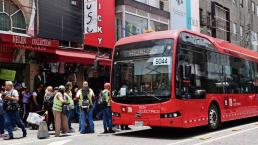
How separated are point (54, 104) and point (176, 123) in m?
3.95

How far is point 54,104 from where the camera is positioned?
1409 centimetres

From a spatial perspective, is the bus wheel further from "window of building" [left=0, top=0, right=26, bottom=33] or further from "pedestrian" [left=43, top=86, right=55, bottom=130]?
"window of building" [left=0, top=0, right=26, bottom=33]

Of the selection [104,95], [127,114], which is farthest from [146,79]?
[104,95]

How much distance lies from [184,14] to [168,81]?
2242 cm

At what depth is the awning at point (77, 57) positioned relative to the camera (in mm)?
20431

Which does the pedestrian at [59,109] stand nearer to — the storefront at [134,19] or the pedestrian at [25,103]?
the pedestrian at [25,103]

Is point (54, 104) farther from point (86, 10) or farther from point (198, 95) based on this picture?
point (86, 10)

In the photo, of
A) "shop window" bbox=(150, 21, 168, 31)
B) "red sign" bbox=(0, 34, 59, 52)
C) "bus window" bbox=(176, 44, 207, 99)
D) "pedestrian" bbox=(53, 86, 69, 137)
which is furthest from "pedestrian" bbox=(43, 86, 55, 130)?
"shop window" bbox=(150, 21, 168, 31)

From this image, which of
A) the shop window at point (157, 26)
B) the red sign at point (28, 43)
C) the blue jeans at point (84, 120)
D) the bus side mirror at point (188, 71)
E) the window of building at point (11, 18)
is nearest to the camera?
the bus side mirror at point (188, 71)

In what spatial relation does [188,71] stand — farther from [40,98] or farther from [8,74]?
[8,74]

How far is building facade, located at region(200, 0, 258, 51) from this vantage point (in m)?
39.6

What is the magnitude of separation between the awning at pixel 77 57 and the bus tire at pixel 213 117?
7.22 m

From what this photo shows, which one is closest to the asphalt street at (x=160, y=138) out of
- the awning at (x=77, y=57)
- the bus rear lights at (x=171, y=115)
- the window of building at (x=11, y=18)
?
the bus rear lights at (x=171, y=115)

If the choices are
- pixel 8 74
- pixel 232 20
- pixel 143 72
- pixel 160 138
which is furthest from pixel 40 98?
pixel 232 20
